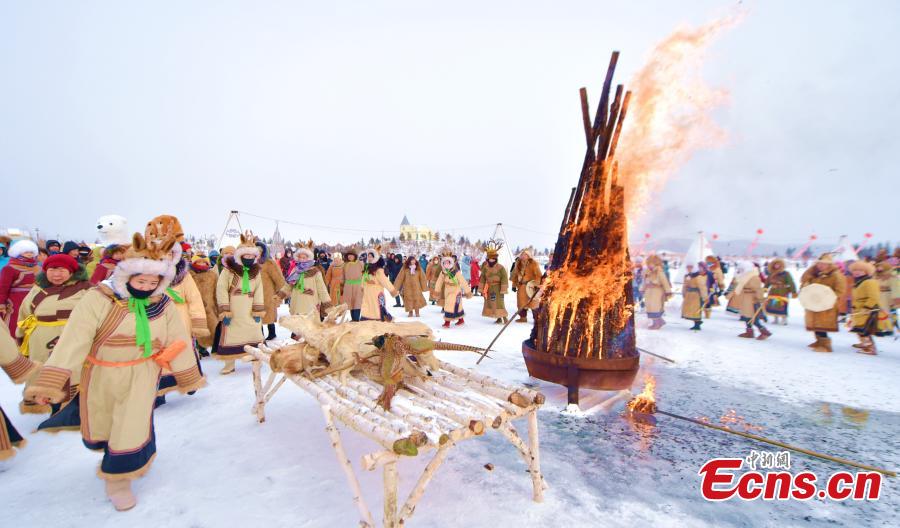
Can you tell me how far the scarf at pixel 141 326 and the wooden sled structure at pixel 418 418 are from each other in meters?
0.96

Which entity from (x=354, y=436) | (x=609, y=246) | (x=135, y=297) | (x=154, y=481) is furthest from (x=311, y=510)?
(x=609, y=246)

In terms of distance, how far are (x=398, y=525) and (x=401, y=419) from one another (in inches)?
22.9

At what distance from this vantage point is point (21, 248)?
5.43 m

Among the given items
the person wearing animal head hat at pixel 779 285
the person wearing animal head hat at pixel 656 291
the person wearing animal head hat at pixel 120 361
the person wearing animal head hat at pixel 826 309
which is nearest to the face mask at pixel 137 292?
the person wearing animal head hat at pixel 120 361

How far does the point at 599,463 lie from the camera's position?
3229mm

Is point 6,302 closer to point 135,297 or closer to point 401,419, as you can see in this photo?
point 135,297

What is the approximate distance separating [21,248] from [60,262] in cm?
212

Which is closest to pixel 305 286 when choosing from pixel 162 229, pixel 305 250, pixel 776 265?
pixel 305 250

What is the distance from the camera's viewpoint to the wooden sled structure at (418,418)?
6.71ft

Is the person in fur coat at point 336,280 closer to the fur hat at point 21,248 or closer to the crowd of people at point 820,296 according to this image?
the fur hat at point 21,248

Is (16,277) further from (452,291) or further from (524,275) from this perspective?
(524,275)

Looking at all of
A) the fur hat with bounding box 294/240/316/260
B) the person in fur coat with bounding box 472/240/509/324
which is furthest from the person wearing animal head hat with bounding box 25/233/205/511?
Answer: the person in fur coat with bounding box 472/240/509/324

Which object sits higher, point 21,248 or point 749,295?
point 749,295

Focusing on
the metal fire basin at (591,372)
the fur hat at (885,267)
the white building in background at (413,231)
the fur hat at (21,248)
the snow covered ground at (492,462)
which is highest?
the white building in background at (413,231)
